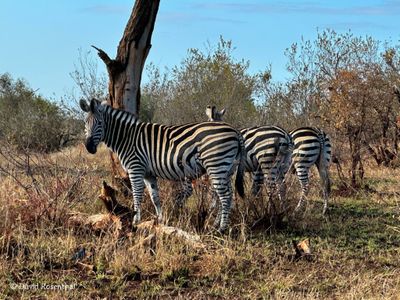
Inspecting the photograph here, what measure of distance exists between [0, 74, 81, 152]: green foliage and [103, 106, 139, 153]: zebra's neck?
12.8 metres

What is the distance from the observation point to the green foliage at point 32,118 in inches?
928

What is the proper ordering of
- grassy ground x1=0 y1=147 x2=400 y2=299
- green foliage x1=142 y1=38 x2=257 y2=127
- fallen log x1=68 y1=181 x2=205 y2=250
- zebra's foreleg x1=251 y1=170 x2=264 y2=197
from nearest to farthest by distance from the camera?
1. grassy ground x1=0 y1=147 x2=400 y2=299
2. fallen log x1=68 y1=181 x2=205 y2=250
3. zebra's foreleg x1=251 y1=170 x2=264 y2=197
4. green foliage x1=142 y1=38 x2=257 y2=127

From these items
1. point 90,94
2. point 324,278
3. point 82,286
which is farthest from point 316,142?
point 90,94

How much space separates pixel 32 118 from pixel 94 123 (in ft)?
60.9

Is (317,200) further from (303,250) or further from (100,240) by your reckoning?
(100,240)

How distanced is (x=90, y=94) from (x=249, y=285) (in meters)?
12.5

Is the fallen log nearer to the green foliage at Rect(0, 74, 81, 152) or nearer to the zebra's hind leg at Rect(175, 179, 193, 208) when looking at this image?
the zebra's hind leg at Rect(175, 179, 193, 208)

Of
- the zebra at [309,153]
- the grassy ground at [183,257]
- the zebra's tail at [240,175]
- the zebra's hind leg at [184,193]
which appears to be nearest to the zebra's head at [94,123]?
the grassy ground at [183,257]

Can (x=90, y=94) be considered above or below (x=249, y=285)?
above

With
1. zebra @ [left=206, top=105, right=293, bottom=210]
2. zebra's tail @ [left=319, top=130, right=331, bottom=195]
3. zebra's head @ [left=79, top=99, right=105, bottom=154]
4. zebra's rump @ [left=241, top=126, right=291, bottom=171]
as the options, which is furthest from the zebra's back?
zebra's tail @ [left=319, top=130, right=331, bottom=195]

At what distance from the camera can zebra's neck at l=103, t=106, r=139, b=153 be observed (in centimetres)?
847

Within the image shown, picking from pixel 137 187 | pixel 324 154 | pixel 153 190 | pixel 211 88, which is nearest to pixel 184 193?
pixel 153 190

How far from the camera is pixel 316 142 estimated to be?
33.7ft

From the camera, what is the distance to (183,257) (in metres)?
6.11
